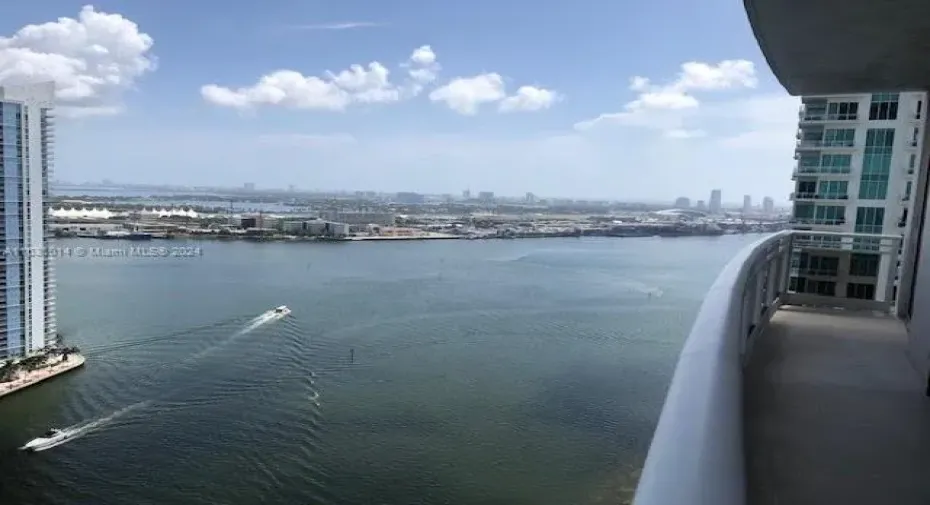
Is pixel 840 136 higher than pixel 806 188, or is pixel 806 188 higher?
pixel 840 136

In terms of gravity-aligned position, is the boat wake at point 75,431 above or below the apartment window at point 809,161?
below

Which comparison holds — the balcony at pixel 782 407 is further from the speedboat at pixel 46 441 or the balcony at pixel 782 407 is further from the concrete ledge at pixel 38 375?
the concrete ledge at pixel 38 375

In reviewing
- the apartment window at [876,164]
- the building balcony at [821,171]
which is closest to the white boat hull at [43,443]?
the building balcony at [821,171]

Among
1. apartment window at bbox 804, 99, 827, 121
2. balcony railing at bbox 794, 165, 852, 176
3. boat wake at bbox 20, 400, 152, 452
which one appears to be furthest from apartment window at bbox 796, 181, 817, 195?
boat wake at bbox 20, 400, 152, 452

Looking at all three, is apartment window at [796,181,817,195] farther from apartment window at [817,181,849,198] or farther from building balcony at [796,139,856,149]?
building balcony at [796,139,856,149]

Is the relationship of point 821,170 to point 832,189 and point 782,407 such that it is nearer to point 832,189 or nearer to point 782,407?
point 832,189

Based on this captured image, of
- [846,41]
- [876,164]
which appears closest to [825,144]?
[876,164]

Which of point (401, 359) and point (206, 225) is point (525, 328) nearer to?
point (401, 359)
